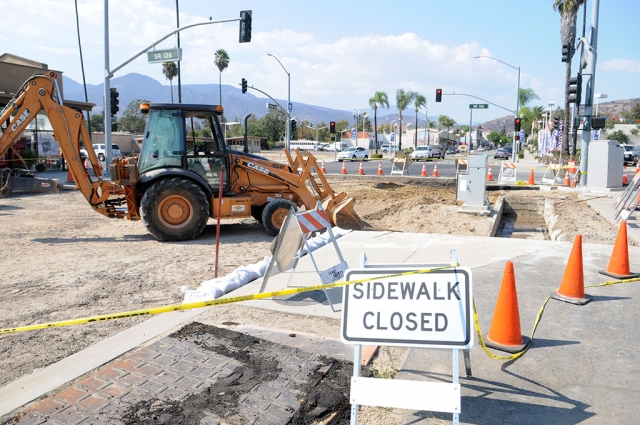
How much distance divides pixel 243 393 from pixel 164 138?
744 cm

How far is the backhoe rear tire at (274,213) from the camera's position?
1059 centimetres

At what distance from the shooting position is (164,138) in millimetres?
10297

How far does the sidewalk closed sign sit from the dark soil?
2.31 feet

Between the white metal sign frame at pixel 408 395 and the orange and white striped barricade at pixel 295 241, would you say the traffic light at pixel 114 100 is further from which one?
the white metal sign frame at pixel 408 395

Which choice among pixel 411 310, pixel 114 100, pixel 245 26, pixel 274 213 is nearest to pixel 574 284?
pixel 411 310

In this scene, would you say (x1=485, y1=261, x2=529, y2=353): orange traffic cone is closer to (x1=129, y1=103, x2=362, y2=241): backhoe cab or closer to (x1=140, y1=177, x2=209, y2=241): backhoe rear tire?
(x1=129, y1=103, x2=362, y2=241): backhoe cab

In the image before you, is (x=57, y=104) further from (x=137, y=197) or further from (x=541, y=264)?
(x=541, y=264)

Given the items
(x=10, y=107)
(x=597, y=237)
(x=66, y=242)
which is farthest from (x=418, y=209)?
(x=10, y=107)

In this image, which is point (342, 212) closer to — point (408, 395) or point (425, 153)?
point (408, 395)

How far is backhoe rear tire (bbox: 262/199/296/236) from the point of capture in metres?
10.6

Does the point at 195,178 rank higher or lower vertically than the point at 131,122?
lower

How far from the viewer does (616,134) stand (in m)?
71.0

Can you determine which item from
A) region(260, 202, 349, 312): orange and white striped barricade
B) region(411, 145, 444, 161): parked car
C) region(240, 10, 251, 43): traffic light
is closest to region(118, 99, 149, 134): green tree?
region(411, 145, 444, 161): parked car

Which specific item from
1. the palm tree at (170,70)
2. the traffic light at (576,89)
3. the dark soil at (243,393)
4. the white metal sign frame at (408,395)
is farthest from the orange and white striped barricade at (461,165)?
the palm tree at (170,70)
